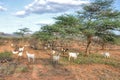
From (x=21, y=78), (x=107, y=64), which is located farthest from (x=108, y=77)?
(x=107, y=64)

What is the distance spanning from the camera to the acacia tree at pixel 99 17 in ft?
85.5

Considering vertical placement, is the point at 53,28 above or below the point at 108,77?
above

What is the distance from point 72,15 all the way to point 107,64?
29.2 feet

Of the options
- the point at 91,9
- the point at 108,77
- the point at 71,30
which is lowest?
the point at 108,77

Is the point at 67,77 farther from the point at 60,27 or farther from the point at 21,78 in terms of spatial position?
the point at 60,27

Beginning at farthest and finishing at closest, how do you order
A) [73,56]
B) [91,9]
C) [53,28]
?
[53,28]
[91,9]
[73,56]

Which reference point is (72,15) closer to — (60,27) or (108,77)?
(60,27)

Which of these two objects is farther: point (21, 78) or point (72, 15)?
point (72, 15)

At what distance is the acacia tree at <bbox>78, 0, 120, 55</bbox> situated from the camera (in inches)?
1025

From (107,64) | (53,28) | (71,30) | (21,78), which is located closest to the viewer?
(21,78)

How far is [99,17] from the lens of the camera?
26953 millimetres

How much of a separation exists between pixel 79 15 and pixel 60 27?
242 cm

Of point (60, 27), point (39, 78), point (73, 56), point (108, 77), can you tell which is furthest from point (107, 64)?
point (60, 27)

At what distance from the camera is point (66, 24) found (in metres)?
27.9
